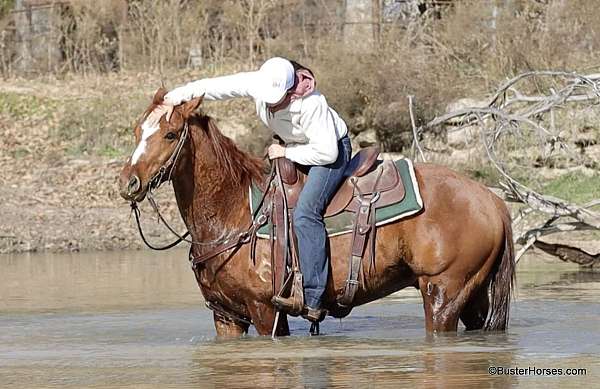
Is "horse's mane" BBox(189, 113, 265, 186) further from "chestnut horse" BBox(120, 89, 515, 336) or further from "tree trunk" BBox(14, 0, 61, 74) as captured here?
"tree trunk" BBox(14, 0, 61, 74)

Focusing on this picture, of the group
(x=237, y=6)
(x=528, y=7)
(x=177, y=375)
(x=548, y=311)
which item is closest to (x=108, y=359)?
(x=177, y=375)

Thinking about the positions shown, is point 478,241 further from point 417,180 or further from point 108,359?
point 108,359

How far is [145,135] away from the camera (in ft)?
28.8

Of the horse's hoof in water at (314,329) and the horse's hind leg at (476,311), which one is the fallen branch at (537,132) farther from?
the horse's hoof in water at (314,329)

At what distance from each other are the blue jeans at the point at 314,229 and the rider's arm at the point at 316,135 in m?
0.11

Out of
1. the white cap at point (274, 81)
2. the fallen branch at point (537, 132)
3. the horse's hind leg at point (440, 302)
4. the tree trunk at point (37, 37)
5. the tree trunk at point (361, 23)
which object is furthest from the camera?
the tree trunk at point (37, 37)

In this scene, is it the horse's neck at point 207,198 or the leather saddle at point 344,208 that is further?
the horse's neck at point 207,198

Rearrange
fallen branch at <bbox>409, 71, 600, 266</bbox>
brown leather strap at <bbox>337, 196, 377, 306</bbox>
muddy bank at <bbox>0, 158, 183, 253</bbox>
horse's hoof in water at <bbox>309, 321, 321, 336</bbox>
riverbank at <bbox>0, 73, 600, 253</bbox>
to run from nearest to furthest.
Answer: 1. brown leather strap at <bbox>337, 196, 377, 306</bbox>
2. horse's hoof in water at <bbox>309, 321, 321, 336</bbox>
3. fallen branch at <bbox>409, 71, 600, 266</bbox>
4. muddy bank at <bbox>0, 158, 183, 253</bbox>
5. riverbank at <bbox>0, 73, 600, 253</bbox>

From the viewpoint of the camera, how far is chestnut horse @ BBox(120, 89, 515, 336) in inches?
347

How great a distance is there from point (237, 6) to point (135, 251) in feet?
31.8

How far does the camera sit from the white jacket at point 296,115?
8.71 m

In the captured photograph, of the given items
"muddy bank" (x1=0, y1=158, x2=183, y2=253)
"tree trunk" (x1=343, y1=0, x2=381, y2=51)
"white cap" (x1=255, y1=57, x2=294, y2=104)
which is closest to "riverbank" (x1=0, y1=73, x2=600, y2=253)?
"muddy bank" (x1=0, y1=158, x2=183, y2=253)

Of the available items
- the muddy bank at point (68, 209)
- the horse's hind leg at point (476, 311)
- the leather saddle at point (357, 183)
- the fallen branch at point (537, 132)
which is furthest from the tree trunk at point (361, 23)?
the leather saddle at point (357, 183)

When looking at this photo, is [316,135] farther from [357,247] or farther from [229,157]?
[357,247]
